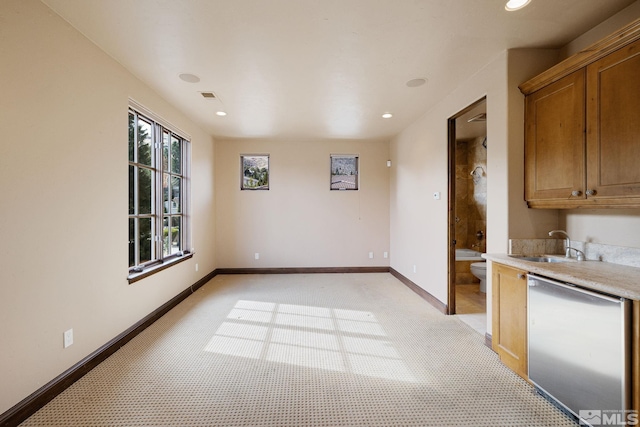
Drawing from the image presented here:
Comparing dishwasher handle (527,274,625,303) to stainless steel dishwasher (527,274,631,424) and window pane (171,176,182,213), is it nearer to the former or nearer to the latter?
stainless steel dishwasher (527,274,631,424)

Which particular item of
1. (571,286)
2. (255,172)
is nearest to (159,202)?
(255,172)

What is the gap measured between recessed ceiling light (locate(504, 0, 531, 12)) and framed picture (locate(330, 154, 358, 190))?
3.86m

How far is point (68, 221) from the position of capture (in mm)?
2068

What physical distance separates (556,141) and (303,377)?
2.61m

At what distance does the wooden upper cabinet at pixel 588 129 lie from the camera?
166 centimetres

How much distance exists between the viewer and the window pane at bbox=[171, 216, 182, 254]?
4.00 meters

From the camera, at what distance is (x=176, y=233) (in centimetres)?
412

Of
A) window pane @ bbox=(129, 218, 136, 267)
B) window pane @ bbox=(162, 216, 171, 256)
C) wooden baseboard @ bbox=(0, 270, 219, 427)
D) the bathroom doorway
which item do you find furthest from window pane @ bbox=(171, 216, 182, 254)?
the bathroom doorway

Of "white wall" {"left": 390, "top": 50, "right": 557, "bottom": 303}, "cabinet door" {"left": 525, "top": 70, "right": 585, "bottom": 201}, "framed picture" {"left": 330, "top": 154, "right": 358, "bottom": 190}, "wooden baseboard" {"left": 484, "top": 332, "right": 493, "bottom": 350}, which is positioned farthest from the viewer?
"framed picture" {"left": 330, "top": 154, "right": 358, "bottom": 190}

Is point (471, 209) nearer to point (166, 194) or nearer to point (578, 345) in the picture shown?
point (578, 345)

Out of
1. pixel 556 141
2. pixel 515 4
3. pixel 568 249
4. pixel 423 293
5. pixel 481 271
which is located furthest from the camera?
pixel 481 271

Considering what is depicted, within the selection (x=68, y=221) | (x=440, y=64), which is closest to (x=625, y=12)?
(x=440, y=64)

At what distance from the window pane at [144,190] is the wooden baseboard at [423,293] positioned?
3738 millimetres

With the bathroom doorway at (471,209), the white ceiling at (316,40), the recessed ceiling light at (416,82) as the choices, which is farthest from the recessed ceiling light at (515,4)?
the bathroom doorway at (471,209)
